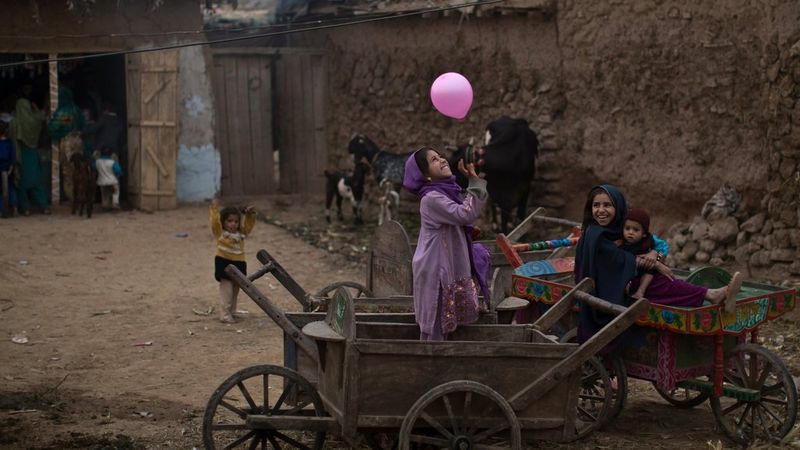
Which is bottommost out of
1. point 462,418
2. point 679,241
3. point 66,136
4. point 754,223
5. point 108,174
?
point 462,418

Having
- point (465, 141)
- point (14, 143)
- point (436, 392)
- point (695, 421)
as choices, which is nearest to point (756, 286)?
point (695, 421)

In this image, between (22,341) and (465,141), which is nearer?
(22,341)

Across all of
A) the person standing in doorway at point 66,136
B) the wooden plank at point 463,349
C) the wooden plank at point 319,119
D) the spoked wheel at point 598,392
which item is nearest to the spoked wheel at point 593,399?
the spoked wheel at point 598,392

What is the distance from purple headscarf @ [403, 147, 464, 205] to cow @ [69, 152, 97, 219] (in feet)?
32.8

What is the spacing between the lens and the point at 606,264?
20.2 feet

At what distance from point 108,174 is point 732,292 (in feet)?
37.5

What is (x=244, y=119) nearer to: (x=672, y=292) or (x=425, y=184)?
(x=425, y=184)

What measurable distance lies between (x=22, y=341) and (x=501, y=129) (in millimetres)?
6323

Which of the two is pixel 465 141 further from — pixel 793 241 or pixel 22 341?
pixel 22 341

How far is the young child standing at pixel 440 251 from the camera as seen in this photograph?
18.7 feet

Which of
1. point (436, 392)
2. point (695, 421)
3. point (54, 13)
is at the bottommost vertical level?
point (695, 421)

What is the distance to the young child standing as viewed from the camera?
18.7 ft

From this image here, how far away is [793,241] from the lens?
32.2 feet

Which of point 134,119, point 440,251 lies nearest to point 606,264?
point 440,251
